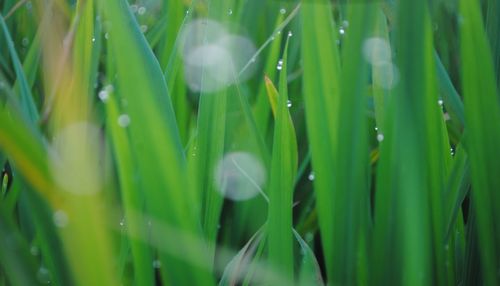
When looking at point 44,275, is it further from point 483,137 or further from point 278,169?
point 483,137

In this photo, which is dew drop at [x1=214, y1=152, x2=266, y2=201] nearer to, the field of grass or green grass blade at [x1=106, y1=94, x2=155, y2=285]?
the field of grass

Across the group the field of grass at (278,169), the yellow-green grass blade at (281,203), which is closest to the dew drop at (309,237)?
the field of grass at (278,169)

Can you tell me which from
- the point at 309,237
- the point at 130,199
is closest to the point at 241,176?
the point at 309,237

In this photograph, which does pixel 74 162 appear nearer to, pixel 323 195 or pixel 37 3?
pixel 323 195

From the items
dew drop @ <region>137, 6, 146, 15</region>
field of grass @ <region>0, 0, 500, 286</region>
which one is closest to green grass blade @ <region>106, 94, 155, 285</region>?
field of grass @ <region>0, 0, 500, 286</region>

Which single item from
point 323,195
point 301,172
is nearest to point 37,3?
point 301,172

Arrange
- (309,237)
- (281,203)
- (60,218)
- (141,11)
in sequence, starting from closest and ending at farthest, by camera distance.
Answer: (60,218) < (281,203) < (309,237) < (141,11)

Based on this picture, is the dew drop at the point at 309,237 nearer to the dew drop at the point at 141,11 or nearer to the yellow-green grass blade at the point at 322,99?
the yellow-green grass blade at the point at 322,99
